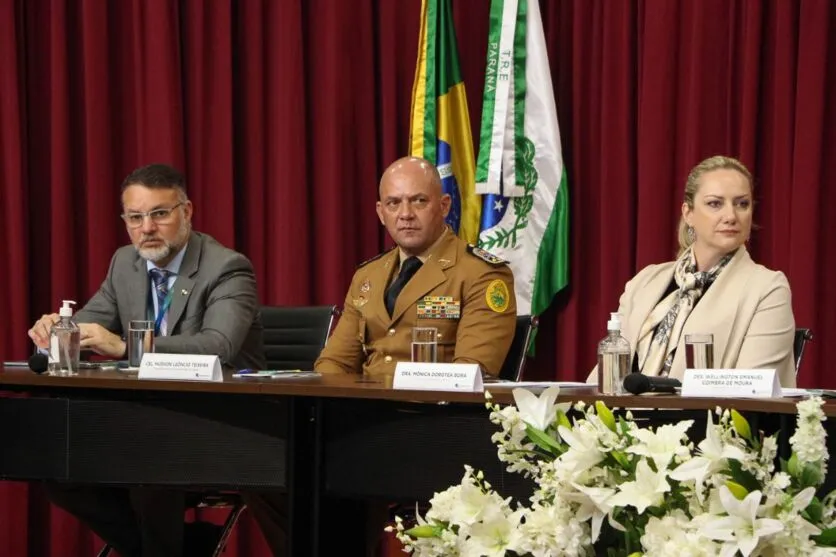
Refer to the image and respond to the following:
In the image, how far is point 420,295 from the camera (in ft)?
11.9

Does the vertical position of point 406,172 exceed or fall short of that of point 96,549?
it exceeds it

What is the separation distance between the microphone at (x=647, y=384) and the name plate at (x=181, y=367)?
100 centimetres

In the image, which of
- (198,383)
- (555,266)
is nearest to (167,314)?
(198,383)

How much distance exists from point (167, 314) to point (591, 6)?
79.3 inches

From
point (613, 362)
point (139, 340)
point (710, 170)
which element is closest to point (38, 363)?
point (139, 340)

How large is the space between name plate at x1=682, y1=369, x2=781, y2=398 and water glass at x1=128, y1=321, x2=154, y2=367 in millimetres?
1536

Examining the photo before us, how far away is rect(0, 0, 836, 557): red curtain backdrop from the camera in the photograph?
15.2 feet

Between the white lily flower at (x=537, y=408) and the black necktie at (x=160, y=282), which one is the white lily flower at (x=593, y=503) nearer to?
the white lily flower at (x=537, y=408)

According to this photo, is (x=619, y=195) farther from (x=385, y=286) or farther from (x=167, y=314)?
(x=167, y=314)

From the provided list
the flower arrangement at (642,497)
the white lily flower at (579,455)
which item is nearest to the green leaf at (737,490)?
the flower arrangement at (642,497)

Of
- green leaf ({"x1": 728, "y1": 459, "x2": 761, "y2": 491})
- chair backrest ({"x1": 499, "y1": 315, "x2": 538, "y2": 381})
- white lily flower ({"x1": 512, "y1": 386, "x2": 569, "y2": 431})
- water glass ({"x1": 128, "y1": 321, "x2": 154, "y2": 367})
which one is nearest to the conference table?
water glass ({"x1": 128, "y1": 321, "x2": 154, "y2": 367})

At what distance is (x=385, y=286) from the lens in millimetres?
3785

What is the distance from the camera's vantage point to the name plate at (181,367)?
2879 millimetres

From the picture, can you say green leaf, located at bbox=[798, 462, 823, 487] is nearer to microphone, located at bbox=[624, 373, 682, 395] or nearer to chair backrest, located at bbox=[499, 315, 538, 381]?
microphone, located at bbox=[624, 373, 682, 395]
